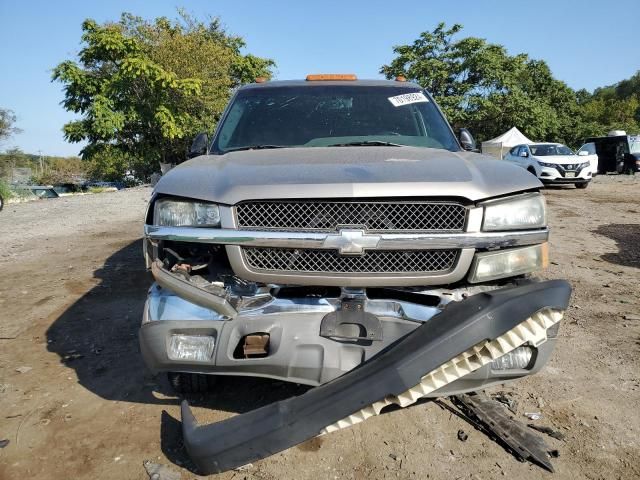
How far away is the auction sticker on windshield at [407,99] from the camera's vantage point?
3588mm

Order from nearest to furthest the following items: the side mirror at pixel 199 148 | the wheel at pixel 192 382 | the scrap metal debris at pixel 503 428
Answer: the scrap metal debris at pixel 503 428 → the wheel at pixel 192 382 → the side mirror at pixel 199 148

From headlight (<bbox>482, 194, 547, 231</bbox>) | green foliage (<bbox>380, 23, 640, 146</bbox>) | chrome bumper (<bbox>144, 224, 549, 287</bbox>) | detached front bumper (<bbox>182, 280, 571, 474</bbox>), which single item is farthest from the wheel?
green foliage (<bbox>380, 23, 640, 146</bbox>)

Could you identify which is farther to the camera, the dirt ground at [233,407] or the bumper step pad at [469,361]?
the dirt ground at [233,407]

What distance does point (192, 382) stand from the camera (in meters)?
2.69

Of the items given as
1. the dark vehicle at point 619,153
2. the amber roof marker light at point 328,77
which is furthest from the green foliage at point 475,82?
the amber roof marker light at point 328,77

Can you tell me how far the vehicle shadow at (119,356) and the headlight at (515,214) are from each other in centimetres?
145

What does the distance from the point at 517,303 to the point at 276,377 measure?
3.53ft

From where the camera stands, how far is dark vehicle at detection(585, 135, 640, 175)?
23.4 metres

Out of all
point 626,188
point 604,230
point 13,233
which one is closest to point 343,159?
point 604,230

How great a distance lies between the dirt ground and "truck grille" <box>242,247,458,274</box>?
934 mm

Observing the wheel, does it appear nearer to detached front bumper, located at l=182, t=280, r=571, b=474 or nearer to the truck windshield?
detached front bumper, located at l=182, t=280, r=571, b=474

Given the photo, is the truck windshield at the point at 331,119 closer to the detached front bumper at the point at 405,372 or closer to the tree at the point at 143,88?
the detached front bumper at the point at 405,372

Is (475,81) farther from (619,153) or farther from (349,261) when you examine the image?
(349,261)

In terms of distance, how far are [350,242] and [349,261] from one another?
0.12 meters
